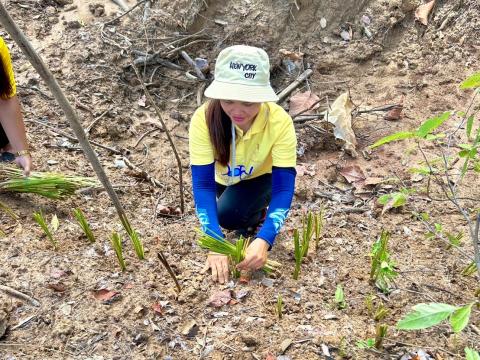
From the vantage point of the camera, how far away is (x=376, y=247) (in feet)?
7.10

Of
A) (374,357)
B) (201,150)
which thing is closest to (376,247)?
(374,357)

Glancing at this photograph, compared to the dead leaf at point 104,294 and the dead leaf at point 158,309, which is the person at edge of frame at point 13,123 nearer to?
the dead leaf at point 104,294

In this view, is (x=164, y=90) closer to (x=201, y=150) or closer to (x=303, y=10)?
(x=303, y=10)

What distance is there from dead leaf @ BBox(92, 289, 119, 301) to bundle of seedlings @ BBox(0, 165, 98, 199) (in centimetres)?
73

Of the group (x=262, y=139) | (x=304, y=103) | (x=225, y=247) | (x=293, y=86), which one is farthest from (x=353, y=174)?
(x=225, y=247)

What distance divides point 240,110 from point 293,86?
6.61 ft

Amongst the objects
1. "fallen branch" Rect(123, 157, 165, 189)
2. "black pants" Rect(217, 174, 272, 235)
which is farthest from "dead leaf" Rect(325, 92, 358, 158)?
"fallen branch" Rect(123, 157, 165, 189)

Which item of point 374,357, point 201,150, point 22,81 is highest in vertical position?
point 22,81

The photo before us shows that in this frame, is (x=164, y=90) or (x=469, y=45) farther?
(x=164, y=90)

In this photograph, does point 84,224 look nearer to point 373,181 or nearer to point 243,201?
point 243,201

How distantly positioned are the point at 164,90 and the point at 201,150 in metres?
1.93

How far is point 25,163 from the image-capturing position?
8.69ft

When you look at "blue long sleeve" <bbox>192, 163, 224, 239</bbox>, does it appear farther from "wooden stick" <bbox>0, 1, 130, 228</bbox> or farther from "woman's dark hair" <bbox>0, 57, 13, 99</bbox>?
"woman's dark hair" <bbox>0, 57, 13, 99</bbox>

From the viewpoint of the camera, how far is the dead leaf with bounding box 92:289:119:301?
2.05m
